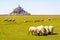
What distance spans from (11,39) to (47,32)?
201 inches

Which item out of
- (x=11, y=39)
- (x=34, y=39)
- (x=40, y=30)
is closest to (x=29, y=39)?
(x=34, y=39)

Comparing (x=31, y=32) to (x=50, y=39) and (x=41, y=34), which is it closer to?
A: (x=41, y=34)

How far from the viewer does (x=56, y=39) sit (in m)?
19.4

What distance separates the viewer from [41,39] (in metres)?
19.6

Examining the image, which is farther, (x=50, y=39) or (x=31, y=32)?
(x=31, y=32)

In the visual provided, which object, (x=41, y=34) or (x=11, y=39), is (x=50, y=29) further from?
(x=11, y=39)

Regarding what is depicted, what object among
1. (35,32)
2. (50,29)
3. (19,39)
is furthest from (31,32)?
(19,39)

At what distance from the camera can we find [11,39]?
2000 centimetres

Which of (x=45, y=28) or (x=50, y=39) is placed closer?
(x=50, y=39)

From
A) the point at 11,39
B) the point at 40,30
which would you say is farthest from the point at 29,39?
the point at 40,30

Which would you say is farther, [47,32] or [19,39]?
[47,32]

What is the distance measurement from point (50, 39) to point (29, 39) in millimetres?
2098

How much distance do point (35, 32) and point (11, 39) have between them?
4028 mm

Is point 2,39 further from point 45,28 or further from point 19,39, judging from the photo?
point 45,28
